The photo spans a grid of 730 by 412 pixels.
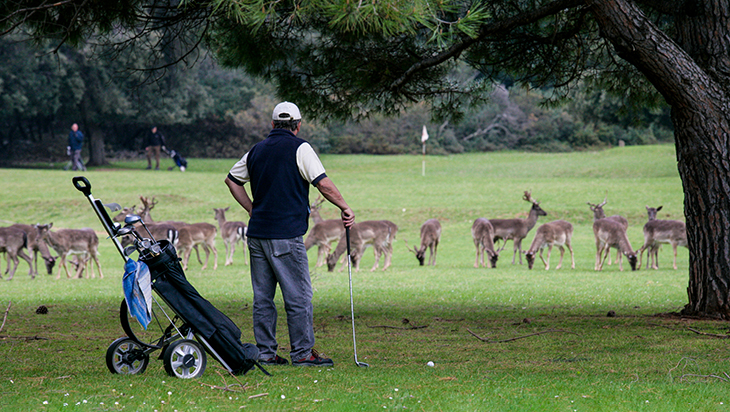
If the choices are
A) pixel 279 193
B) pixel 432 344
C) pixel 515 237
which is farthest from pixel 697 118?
pixel 515 237

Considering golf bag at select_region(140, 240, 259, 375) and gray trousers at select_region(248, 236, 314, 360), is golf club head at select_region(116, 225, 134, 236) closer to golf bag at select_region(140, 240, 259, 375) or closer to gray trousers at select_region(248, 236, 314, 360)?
golf bag at select_region(140, 240, 259, 375)

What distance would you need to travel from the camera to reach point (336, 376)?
5172mm

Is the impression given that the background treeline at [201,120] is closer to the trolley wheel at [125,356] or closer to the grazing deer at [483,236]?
the grazing deer at [483,236]

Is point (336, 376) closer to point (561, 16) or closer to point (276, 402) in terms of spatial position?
point (276, 402)

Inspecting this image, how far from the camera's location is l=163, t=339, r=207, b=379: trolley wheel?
4.91 m

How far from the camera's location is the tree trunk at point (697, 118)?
24.5 ft

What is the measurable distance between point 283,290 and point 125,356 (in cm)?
122

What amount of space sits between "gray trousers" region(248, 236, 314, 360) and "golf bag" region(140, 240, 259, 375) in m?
0.51

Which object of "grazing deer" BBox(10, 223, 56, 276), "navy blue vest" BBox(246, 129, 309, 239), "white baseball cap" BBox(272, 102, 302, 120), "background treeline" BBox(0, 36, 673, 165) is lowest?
→ "grazing deer" BBox(10, 223, 56, 276)

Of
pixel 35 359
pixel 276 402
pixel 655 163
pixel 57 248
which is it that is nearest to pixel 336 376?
pixel 276 402

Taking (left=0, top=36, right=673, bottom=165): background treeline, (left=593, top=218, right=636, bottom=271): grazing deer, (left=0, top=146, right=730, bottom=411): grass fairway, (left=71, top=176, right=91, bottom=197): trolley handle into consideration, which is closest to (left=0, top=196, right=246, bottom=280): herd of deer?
(left=0, top=146, right=730, bottom=411): grass fairway

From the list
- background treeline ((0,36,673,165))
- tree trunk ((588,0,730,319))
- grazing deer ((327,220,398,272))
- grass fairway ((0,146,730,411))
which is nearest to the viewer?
grass fairway ((0,146,730,411))

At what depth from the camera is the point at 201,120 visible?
183ft

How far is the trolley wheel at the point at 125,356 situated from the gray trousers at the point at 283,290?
90 cm
